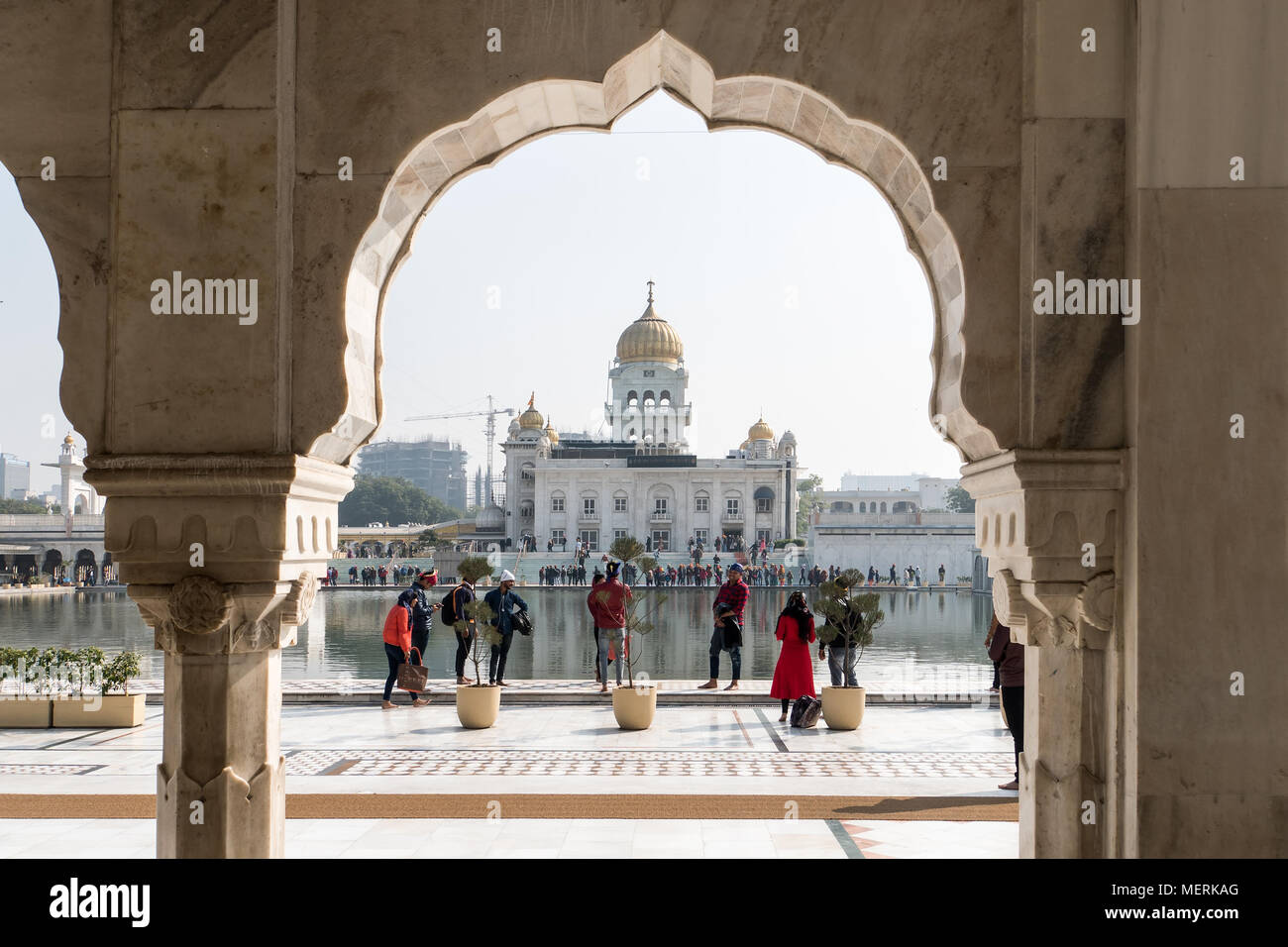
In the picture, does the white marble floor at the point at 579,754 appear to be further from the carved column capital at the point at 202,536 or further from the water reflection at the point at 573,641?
the carved column capital at the point at 202,536

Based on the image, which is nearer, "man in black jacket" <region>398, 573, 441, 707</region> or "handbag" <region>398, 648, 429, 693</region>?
"handbag" <region>398, 648, 429, 693</region>

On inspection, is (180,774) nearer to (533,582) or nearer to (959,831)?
(959,831)

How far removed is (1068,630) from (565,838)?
92.2 inches

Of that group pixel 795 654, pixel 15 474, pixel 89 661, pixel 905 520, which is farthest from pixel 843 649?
pixel 15 474

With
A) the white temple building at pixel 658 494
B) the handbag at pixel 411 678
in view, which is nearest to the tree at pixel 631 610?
the handbag at pixel 411 678

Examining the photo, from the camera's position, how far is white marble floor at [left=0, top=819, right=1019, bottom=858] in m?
4.44

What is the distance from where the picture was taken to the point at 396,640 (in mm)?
8492

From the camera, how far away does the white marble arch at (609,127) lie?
322 centimetres

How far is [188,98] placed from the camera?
3.16 meters

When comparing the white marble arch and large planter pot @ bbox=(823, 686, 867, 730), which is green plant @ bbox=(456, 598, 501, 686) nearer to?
large planter pot @ bbox=(823, 686, 867, 730)

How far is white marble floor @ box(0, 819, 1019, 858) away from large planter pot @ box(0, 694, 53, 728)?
2.94 m

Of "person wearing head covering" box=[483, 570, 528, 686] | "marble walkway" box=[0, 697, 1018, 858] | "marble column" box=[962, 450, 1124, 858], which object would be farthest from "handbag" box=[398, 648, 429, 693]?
"marble column" box=[962, 450, 1124, 858]


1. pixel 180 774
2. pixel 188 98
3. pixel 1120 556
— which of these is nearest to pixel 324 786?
pixel 180 774

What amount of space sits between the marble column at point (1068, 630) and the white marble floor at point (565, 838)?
1352 millimetres
